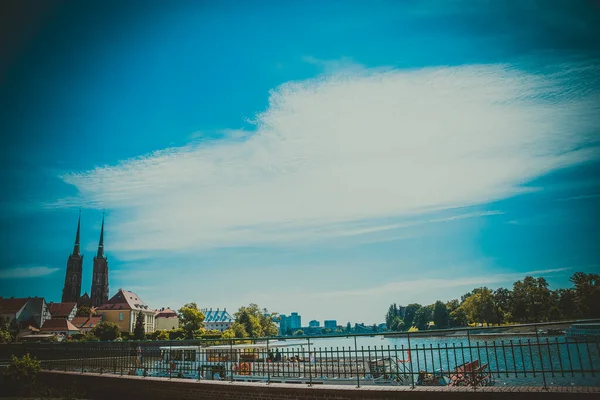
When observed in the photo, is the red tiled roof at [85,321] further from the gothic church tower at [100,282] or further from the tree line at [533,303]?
the tree line at [533,303]

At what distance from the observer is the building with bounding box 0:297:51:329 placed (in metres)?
87.0

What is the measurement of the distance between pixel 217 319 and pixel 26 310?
98615mm

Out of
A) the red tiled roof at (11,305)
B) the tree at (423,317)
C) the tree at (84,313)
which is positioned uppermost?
the red tiled roof at (11,305)

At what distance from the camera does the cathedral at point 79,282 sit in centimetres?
15212

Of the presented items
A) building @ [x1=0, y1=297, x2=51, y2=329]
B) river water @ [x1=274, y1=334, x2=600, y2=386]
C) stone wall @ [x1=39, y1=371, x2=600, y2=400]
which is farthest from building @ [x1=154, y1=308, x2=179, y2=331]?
stone wall @ [x1=39, y1=371, x2=600, y2=400]

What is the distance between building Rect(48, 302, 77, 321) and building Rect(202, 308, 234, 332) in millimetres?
67268

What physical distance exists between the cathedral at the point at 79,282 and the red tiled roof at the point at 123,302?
151 feet

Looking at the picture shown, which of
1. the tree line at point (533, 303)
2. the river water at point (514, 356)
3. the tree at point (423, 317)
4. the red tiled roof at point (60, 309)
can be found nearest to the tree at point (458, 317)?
the tree line at point (533, 303)

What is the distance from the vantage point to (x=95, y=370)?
18953 mm

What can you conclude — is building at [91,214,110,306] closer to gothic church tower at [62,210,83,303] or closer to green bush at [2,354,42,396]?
gothic church tower at [62,210,83,303]

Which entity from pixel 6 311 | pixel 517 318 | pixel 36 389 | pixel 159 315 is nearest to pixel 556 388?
pixel 36 389

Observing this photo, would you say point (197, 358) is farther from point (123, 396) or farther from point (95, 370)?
point (95, 370)

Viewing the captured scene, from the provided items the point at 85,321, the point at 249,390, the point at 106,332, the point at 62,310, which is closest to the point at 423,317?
the point at 106,332

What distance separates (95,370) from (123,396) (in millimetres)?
4124
